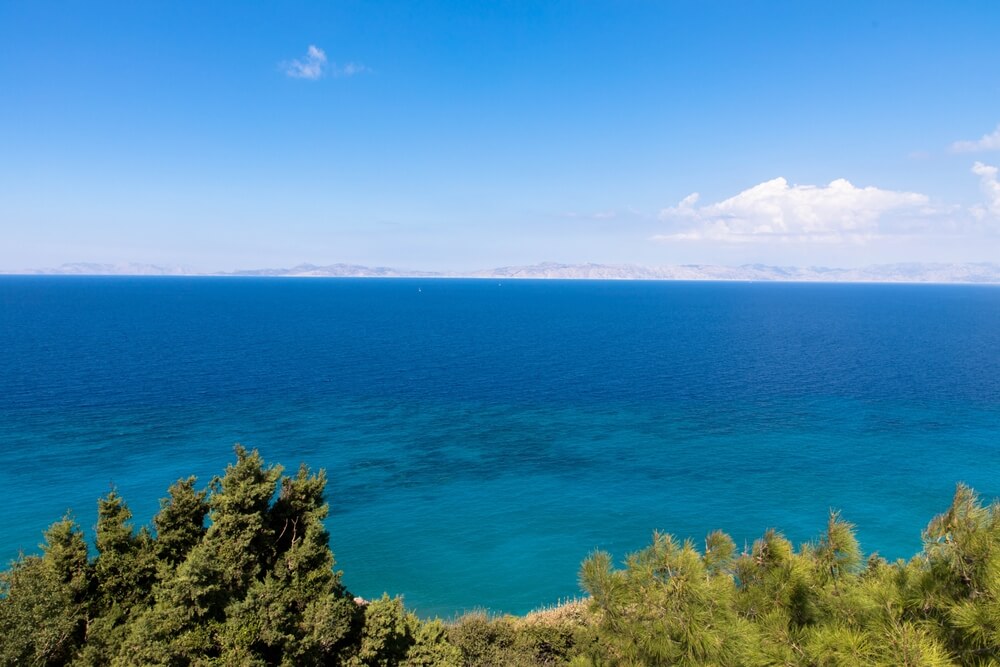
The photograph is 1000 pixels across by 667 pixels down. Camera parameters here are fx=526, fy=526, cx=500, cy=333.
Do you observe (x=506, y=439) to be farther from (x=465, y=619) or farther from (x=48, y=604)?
(x=48, y=604)

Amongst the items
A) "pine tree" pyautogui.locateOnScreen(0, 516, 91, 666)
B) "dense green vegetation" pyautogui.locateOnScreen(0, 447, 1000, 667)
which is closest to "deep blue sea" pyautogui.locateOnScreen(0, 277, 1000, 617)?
"dense green vegetation" pyautogui.locateOnScreen(0, 447, 1000, 667)

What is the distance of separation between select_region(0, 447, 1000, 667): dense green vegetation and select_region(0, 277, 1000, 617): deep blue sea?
14.8 metres

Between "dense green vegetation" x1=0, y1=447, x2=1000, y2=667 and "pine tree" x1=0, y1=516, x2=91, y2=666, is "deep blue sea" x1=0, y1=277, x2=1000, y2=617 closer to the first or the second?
"dense green vegetation" x1=0, y1=447, x2=1000, y2=667

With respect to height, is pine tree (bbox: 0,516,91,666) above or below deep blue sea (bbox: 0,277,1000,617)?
above

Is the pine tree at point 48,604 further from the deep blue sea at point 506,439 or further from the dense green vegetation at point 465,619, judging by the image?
the deep blue sea at point 506,439

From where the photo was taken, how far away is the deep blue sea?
37500mm

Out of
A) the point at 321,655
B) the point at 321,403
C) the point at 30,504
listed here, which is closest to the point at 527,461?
the point at 321,403

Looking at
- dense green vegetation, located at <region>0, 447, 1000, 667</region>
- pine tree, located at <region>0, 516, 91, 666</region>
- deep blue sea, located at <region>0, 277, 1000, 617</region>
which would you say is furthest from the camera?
deep blue sea, located at <region>0, 277, 1000, 617</region>

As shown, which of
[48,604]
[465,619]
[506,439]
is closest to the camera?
[48,604]

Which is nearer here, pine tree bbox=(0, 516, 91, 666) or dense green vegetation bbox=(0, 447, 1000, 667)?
dense green vegetation bbox=(0, 447, 1000, 667)

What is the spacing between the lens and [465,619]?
78.1 ft

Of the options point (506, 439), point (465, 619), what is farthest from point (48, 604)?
point (506, 439)

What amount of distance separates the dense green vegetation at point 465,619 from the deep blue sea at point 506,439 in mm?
14806

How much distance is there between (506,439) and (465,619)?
32.5 metres
